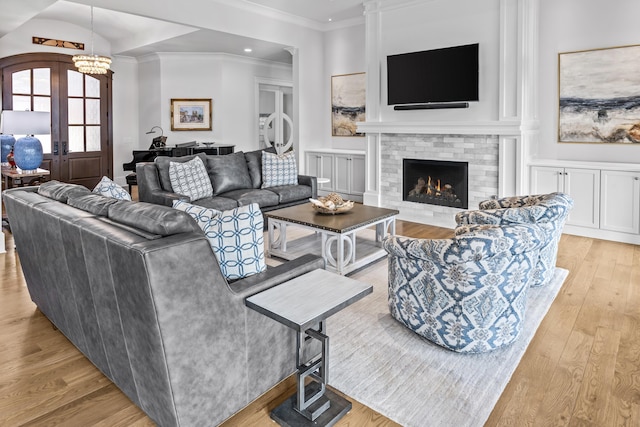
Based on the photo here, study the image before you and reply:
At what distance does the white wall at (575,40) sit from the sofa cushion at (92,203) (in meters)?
5.27

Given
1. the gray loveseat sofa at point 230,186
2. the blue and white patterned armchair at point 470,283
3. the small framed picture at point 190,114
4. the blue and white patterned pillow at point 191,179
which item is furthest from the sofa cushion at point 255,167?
the blue and white patterned armchair at point 470,283

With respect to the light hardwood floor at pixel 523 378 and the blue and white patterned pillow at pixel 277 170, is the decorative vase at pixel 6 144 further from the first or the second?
the light hardwood floor at pixel 523 378

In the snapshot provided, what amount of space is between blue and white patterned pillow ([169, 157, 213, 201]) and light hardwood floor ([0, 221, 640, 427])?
1997 mm

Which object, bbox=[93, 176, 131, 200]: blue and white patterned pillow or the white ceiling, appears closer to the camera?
bbox=[93, 176, 131, 200]: blue and white patterned pillow

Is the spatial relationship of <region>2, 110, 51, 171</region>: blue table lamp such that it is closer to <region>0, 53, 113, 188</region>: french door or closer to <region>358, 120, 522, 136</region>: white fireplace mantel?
<region>0, 53, 113, 188</region>: french door

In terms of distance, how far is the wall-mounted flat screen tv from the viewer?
5.65 metres

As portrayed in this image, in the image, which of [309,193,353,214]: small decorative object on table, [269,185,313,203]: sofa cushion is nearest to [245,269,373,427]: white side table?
[309,193,353,214]: small decorative object on table

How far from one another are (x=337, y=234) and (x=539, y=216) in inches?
62.1

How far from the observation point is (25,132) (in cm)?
568

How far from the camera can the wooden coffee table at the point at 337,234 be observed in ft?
13.1

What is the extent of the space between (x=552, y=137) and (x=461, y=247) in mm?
4080

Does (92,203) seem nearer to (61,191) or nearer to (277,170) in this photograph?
(61,191)

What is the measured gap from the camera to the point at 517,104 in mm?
5336

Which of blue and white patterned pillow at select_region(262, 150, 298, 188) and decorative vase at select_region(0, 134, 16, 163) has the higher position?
decorative vase at select_region(0, 134, 16, 163)
